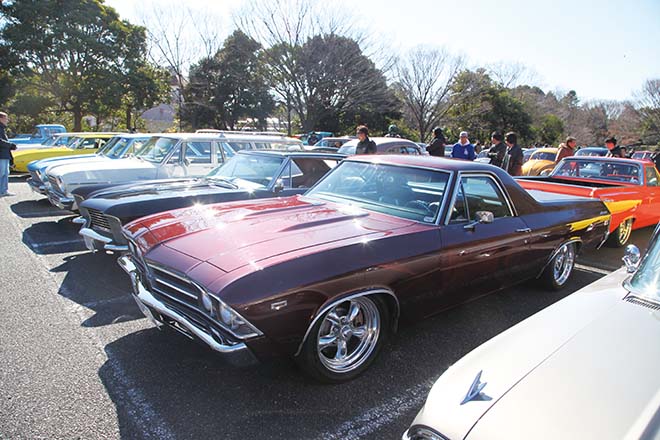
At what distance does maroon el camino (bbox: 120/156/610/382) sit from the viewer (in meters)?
2.27

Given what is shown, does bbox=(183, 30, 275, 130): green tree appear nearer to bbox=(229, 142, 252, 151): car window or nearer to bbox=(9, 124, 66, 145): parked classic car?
bbox=(9, 124, 66, 145): parked classic car

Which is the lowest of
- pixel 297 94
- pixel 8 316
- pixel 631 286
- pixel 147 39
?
pixel 8 316

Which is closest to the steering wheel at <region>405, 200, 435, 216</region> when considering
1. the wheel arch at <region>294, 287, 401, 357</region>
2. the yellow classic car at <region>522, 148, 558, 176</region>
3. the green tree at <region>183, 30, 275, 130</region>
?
the wheel arch at <region>294, 287, 401, 357</region>

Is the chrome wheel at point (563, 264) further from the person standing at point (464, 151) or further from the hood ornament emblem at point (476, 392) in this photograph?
the person standing at point (464, 151)

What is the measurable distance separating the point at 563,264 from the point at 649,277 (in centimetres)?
271

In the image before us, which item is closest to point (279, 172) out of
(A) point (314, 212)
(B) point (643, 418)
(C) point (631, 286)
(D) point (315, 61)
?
(A) point (314, 212)

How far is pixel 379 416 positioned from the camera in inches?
94.7

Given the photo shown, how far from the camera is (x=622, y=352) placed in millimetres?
1607

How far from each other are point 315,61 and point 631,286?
20.6 meters

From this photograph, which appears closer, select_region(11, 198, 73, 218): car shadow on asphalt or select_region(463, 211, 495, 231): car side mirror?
select_region(463, 211, 495, 231): car side mirror

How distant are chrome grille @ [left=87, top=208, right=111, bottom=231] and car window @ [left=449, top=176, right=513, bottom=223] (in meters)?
3.86

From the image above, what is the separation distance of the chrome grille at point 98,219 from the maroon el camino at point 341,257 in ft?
5.47

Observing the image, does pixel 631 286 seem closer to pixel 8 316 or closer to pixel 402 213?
pixel 402 213

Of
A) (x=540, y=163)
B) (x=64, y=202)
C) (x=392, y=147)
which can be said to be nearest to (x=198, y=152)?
(x=64, y=202)
